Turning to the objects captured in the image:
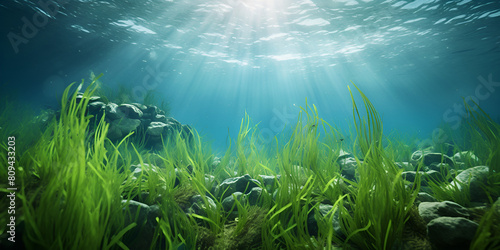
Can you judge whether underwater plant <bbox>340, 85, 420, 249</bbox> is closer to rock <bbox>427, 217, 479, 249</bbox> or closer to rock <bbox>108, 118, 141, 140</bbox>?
rock <bbox>427, 217, 479, 249</bbox>

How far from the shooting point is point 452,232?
169 cm

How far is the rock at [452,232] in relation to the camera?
168cm

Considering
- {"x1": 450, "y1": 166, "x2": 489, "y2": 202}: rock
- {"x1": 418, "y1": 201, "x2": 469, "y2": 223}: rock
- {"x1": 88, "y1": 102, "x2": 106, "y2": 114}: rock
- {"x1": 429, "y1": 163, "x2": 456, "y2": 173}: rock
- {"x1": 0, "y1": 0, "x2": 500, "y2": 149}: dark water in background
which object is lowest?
{"x1": 429, "y1": 163, "x2": 456, "y2": 173}: rock


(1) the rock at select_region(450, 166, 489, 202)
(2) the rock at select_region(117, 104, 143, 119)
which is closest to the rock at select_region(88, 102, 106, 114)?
(2) the rock at select_region(117, 104, 143, 119)

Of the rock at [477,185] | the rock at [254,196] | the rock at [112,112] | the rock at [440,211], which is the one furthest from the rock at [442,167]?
the rock at [112,112]

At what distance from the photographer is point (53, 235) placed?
1594 millimetres

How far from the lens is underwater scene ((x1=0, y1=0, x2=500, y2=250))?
1.85 m

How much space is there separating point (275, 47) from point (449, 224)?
19.1 meters

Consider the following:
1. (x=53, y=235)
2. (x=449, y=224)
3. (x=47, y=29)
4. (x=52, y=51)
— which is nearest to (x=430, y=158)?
(x=449, y=224)

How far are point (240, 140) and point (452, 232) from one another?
3.26 metres

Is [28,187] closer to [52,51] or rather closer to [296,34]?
[296,34]

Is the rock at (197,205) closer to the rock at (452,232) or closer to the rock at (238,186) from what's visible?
the rock at (238,186)

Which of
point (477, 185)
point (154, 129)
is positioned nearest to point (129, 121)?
point (154, 129)

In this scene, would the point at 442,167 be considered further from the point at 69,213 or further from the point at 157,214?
the point at 69,213
